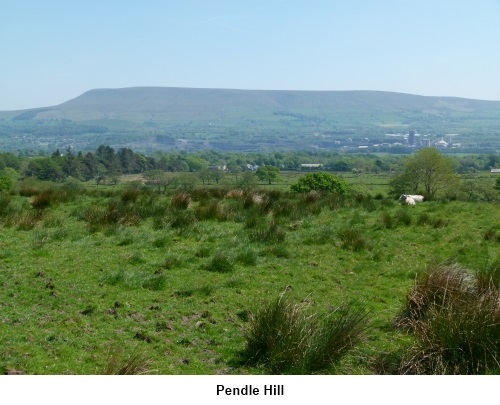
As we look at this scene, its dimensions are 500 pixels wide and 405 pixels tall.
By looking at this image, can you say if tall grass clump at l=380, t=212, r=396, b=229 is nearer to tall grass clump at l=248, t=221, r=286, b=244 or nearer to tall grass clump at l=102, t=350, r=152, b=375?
tall grass clump at l=248, t=221, r=286, b=244

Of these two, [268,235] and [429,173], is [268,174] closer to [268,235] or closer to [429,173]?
[429,173]

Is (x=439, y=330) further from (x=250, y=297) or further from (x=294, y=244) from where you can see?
(x=294, y=244)

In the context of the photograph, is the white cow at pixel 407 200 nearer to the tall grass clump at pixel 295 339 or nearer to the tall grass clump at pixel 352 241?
the tall grass clump at pixel 352 241

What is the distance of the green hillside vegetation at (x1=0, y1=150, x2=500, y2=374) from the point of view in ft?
15.7

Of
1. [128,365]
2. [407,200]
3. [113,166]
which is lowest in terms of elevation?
[113,166]

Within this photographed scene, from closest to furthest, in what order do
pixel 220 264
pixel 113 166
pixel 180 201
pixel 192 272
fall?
pixel 192 272, pixel 220 264, pixel 180 201, pixel 113 166

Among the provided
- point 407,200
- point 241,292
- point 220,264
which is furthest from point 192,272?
point 407,200

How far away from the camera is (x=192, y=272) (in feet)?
26.7

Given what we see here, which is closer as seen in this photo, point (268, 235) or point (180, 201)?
point (268, 235)

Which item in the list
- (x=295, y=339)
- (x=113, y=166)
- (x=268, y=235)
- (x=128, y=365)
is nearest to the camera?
(x=128, y=365)

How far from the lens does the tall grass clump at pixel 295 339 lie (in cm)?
477

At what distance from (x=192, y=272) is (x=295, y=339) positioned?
3.50m

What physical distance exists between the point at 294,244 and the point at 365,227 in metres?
2.91

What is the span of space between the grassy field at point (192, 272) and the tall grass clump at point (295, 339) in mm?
99
